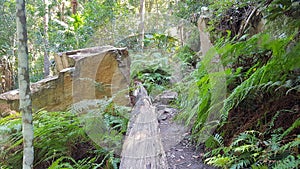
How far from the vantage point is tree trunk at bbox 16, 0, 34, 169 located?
1314mm

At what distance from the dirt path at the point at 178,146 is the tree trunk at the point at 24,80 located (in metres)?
1.22

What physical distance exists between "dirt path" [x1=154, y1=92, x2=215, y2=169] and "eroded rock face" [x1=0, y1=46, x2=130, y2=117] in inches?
36.4

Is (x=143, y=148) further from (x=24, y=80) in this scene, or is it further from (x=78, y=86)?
(x=78, y=86)

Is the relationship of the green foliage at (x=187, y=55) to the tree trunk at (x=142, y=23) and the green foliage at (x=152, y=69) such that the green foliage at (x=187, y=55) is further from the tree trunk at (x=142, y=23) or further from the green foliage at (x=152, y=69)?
the tree trunk at (x=142, y=23)

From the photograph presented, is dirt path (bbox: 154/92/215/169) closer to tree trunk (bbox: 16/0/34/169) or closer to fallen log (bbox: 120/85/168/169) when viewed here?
fallen log (bbox: 120/85/168/169)

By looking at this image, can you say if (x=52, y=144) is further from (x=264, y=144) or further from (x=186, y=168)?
(x=264, y=144)

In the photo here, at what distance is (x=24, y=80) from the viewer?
1.33 meters

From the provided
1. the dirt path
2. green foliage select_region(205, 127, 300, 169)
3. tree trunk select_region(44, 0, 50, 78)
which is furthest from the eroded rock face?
tree trunk select_region(44, 0, 50, 78)

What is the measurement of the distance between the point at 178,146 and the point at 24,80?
1.74 m

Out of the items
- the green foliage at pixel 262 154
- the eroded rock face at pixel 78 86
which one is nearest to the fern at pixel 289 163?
the green foliage at pixel 262 154

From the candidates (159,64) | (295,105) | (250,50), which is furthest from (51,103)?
(159,64)

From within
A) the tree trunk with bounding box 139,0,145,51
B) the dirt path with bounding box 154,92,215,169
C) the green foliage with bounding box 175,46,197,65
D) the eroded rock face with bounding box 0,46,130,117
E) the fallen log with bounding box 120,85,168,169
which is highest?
the tree trunk with bounding box 139,0,145,51

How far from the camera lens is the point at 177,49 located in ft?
27.6

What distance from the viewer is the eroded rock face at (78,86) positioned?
12.9 ft
